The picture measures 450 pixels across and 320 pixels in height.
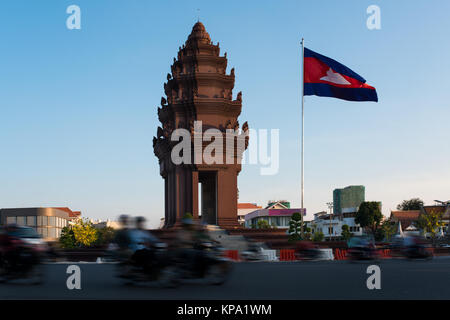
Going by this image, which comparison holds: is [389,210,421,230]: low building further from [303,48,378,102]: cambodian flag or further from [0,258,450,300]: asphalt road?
[0,258,450,300]: asphalt road

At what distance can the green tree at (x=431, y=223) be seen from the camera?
7371 cm

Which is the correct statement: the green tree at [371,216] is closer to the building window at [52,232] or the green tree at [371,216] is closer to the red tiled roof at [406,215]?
the red tiled roof at [406,215]

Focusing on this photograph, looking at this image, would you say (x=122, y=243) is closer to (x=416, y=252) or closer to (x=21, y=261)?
(x=21, y=261)

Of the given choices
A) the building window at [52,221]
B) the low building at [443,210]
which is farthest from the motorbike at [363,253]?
the building window at [52,221]

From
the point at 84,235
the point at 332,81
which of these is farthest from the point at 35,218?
the point at 332,81

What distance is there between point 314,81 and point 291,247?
12.2 m

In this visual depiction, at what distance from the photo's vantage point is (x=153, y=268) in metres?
12.8

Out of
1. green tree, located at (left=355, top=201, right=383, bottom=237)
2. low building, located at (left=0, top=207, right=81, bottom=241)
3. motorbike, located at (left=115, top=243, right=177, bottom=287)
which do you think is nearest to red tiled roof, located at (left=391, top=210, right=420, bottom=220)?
green tree, located at (left=355, top=201, right=383, bottom=237)

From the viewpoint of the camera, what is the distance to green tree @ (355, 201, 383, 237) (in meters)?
111

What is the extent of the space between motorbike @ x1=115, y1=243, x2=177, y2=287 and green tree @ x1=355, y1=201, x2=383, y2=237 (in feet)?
339

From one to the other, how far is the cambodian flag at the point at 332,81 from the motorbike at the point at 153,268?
1898 centimetres

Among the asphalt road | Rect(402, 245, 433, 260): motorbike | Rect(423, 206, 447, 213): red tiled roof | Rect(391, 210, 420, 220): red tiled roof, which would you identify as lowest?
Rect(391, 210, 420, 220): red tiled roof
